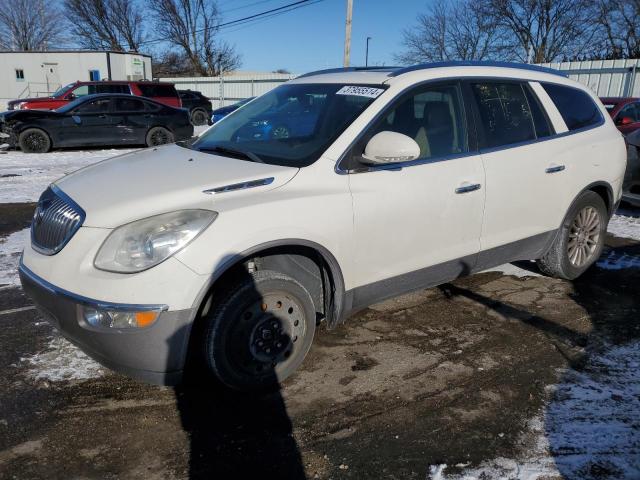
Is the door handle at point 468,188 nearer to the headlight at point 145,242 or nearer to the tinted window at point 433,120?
the tinted window at point 433,120

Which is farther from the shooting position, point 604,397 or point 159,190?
point 604,397

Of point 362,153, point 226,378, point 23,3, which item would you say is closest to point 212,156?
point 362,153

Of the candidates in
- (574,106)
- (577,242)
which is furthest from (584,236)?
(574,106)

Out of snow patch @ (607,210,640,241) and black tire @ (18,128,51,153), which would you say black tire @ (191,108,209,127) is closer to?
black tire @ (18,128,51,153)

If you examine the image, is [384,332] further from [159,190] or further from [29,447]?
[29,447]

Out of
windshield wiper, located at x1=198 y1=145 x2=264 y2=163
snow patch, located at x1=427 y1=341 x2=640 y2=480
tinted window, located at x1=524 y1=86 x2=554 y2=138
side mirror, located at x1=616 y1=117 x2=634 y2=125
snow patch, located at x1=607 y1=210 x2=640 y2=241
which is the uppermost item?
tinted window, located at x1=524 y1=86 x2=554 y2=138

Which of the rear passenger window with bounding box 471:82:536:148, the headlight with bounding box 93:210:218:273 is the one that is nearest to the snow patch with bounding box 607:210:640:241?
the rear passenger window with bounding box 471:82:536:148

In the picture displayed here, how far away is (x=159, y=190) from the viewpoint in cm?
286

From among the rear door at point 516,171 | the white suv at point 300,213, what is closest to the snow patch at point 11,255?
the white suv at point 300,213

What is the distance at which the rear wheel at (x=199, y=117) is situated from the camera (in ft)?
73.7

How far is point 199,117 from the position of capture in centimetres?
2275

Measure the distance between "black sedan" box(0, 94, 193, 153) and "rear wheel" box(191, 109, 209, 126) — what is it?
7668 mm

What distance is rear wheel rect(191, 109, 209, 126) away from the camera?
884 inches

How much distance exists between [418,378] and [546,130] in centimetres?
238
